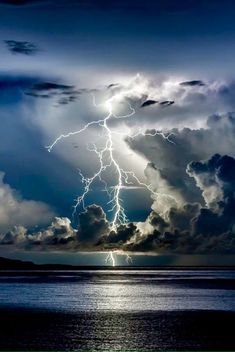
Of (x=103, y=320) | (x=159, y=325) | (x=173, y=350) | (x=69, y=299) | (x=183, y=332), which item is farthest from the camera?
(x=69, y=299)

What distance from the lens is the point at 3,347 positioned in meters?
39.0

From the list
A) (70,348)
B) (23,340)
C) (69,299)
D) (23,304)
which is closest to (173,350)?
(70,348)

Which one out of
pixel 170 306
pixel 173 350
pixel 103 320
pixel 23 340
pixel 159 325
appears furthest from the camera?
pixel 170 306

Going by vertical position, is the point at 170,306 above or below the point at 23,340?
above

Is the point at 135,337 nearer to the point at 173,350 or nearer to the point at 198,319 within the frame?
the point at 173,350

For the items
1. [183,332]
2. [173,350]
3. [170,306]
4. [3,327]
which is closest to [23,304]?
[170,306]

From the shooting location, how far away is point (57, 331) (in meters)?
46.9

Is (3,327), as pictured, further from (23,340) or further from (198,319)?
(198,319)

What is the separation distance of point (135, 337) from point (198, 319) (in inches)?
493

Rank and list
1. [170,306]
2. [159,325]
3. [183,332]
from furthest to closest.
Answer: [170,306], [159,325], [183,332]

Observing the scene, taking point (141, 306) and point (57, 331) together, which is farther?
point (141, 306)

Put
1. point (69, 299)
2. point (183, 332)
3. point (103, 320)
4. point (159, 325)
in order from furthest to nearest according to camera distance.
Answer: point (69, 299) < point (103, 320) < point (159, 325) < point (183, 332)

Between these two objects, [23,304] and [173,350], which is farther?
[23,304]

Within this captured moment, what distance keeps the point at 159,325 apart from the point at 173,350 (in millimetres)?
12356
